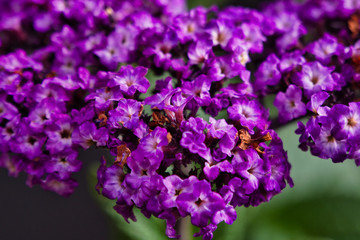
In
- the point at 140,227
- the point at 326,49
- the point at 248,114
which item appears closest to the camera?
the point at 248,114

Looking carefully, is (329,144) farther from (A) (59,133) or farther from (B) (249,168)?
(A) (59,133)

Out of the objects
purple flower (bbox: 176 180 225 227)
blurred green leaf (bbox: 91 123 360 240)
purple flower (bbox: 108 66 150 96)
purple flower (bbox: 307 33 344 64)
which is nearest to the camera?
purple flower (bbox: 176 180 225 227)

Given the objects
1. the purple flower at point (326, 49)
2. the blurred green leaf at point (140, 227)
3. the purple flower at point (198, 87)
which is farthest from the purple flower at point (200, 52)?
the blurred green leaf at point (140, 227)

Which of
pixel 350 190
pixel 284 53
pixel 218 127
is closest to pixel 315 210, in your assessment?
pixel 350 190

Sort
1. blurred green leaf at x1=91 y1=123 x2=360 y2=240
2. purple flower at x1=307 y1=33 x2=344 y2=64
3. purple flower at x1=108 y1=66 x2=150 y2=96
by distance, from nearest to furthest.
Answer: purple flower at x1=108 y1=66 x2=150 y2=96, purple flower at x1=307 y1=33 x2=344 y2=64, blurred green leaf at x1=91 y1=123 x2=360 y2=240

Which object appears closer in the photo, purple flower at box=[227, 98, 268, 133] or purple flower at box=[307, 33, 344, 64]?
purple flower at box=[227, 98, 268, 133]

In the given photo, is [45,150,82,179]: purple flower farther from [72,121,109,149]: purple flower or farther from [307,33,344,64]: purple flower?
[307,33,344,64]: purple flower

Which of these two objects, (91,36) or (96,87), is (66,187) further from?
A: (91,36)

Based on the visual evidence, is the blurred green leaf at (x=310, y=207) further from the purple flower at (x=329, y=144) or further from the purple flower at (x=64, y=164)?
the purple flower at (x=329, y=144)

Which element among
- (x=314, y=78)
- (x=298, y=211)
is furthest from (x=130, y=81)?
(x=298, y=211)

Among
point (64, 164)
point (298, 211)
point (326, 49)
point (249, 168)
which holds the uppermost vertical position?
point (326, 49)

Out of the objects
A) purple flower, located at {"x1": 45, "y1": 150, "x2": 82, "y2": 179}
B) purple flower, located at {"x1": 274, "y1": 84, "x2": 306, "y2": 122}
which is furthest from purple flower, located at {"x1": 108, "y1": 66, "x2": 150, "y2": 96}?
purple flower, located at {"x1": 274, "y1": 84, "x2": 306, "y2": 122}

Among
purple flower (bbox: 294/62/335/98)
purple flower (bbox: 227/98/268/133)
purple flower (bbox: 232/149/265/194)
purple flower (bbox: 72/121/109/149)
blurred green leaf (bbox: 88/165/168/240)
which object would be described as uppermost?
purple flower (bbox: 294/62/335/98)
